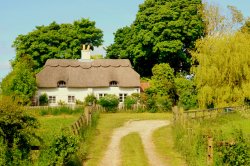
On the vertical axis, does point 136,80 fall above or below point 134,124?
above

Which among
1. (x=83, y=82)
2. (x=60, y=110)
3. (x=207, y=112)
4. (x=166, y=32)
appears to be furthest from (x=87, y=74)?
(x=207, y=112)

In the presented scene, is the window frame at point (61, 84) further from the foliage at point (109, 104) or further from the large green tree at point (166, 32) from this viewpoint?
the large green tree at point (166, 32)

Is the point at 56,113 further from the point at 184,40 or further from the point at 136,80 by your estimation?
the point at 184,40

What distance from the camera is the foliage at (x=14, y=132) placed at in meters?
16.4

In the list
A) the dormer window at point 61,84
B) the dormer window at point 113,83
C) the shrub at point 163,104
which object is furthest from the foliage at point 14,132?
the dormer window at point 113,83

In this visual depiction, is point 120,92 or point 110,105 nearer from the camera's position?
point 110,105

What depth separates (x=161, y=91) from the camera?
5678cm

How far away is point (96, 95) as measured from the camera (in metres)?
60.9

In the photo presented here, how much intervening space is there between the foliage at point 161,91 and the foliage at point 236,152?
36.6m

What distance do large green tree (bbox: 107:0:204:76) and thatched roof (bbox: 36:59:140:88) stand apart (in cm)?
402

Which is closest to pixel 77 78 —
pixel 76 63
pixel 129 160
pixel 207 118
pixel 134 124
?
pixel 76 63

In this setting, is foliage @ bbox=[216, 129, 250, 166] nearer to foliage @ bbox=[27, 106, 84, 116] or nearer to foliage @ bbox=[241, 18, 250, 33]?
foliage @ bbox=[27, 106, 84, 116]

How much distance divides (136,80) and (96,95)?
5443 millimetres

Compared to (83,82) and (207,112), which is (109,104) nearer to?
(83,82)
